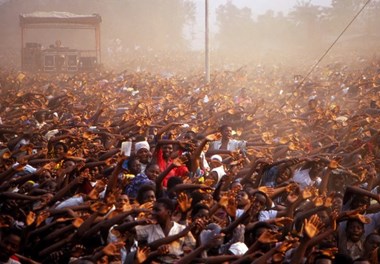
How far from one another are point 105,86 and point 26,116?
672cm

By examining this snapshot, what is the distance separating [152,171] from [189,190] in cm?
83

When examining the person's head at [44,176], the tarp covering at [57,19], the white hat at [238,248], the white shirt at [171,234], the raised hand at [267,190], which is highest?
the tarp covering at [57,19]

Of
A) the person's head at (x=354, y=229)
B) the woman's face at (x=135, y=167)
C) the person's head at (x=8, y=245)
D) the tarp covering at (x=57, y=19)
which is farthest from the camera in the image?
the tarp covering at (x=57, y=19)

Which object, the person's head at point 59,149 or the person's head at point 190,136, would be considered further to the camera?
the person's head at point 190,136

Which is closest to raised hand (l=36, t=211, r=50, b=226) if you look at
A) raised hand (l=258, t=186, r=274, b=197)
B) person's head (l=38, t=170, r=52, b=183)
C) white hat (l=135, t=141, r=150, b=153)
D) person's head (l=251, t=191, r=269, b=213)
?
person's head (l=38, t=170, r=52, b=183)

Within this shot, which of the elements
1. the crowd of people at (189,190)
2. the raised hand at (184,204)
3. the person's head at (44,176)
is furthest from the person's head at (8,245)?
the person's head at (44,176)

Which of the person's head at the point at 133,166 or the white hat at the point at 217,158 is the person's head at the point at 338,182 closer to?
the white hat at the point at 217,158

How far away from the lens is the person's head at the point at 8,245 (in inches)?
157

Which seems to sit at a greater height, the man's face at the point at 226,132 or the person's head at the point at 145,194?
the man's face at the point at 226,132

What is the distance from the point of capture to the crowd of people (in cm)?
418

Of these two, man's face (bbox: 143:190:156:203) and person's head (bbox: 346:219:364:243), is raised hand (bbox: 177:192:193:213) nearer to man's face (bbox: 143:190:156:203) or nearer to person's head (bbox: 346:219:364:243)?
man's face (bbox: 143:190:156:203)

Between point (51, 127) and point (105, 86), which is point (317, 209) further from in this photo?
point (105, 86)

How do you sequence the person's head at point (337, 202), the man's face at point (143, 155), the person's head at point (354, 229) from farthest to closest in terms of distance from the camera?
the man's face at point (143, 155) → the person's head at point (337, 202) → the person's head at point (354, 229)

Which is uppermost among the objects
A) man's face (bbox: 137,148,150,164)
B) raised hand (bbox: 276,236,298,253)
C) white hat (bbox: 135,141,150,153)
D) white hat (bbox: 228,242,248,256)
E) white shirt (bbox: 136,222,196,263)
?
white hat (bbox: 135,141,150,153)
